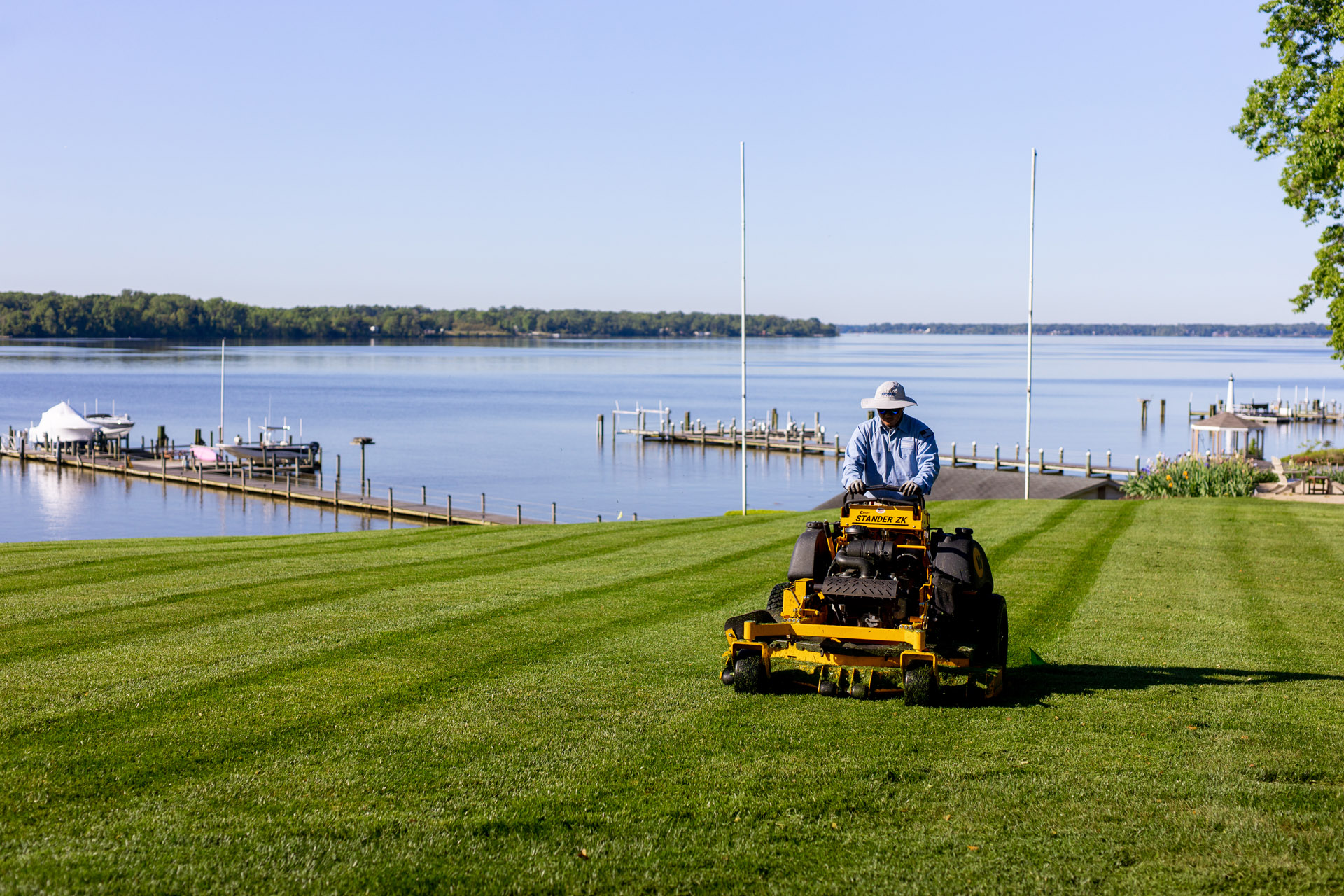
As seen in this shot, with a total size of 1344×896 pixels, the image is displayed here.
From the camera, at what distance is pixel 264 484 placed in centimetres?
6241

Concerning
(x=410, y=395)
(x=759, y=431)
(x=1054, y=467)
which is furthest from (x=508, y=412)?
(x=1054, y=467)

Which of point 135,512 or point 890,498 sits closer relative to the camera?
point 890,498

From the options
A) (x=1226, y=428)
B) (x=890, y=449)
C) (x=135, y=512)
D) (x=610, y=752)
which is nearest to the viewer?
(x=610, y=752)

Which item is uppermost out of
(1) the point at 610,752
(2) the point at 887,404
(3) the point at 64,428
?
(2) the point at 887,404

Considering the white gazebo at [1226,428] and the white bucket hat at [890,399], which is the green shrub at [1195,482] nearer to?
the white gazebo at [1226,428]

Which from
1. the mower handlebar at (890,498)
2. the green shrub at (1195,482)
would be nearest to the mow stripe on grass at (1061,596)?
the mower handlebar at (890,498)

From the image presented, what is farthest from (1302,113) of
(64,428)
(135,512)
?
(64,428)

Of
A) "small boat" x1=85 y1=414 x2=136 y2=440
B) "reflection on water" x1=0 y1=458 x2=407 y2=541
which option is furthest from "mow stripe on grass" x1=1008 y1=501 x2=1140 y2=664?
"small boat" x1=85 y1=414 x2=136 y2=440

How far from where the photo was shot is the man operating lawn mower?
9.14 metres

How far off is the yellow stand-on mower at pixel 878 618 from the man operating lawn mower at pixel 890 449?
13.7 inches

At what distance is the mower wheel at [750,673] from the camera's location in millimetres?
8711

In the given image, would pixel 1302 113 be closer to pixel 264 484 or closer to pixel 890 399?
pixel 890 399

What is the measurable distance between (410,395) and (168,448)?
59.0 m

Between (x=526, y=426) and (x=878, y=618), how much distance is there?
9255 cm
